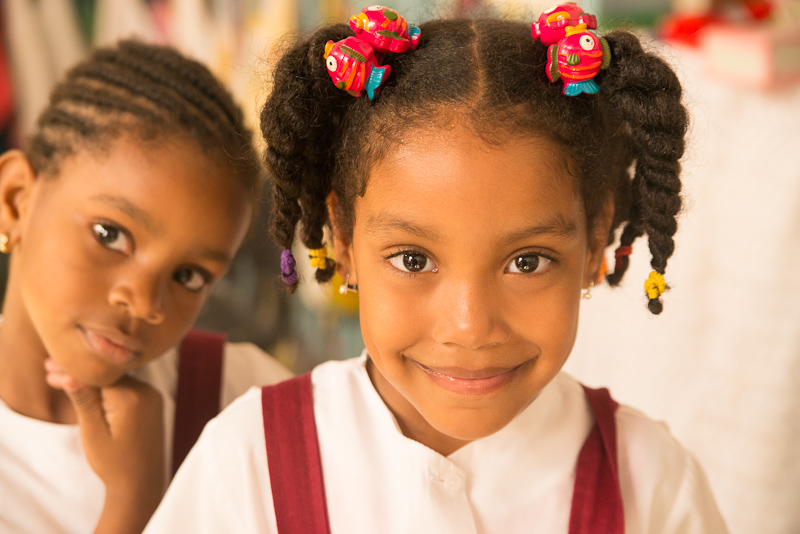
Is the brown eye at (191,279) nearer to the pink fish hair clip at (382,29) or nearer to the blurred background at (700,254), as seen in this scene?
the pink fish hair clip at (382,29)

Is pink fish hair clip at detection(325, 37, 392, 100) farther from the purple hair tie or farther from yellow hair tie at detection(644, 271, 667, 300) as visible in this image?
yellow hair tie at detection(644, 271, 667, 300)

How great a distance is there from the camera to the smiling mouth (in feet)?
2.21

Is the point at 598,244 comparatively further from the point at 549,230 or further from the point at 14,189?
the point at 14,189

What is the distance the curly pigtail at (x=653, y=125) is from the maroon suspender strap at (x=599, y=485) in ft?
0.58

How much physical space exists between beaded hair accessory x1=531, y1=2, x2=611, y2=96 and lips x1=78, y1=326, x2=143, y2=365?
0.56 metres

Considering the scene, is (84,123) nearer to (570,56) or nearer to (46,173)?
(46,173)

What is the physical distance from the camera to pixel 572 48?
2.11ft

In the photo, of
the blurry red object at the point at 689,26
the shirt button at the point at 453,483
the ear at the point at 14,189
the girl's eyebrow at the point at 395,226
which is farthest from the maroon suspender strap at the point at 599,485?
the blurry red object at the point at 689,26

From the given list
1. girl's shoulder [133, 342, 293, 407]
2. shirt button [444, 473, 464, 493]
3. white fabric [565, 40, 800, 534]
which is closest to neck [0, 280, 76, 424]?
girl's shoulder [133, 342, 293, 407]

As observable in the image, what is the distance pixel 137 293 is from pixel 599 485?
566 mm

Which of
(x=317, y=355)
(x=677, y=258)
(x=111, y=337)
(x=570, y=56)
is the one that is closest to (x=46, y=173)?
(x=111, y=337)

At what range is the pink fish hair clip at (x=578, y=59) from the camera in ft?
2.11

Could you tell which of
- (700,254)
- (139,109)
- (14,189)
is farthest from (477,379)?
(700,254)

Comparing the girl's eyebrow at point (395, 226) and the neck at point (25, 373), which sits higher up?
the girl's eyebrow at point (395, 226)
